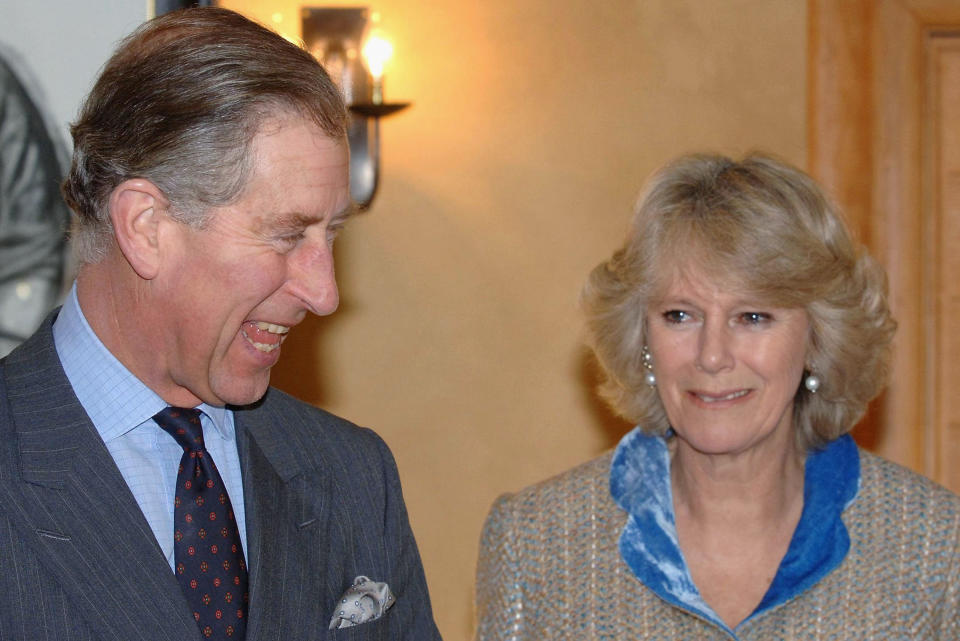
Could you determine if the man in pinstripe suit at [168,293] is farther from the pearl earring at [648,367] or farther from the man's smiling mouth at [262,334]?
the pearl earring at [648,367]

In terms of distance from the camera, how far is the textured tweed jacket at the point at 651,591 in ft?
7.52

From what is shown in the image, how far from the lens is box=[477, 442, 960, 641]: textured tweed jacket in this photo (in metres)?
2.29

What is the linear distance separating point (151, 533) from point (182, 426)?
0.56ft

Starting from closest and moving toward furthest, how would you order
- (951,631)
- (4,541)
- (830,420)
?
1. (4,541)
2. (951,631)
3. (830,420)

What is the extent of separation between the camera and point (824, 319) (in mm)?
2398

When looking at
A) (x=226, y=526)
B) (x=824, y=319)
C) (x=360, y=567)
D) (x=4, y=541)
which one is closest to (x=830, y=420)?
(x=824, y=319)

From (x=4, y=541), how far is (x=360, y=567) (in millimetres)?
562

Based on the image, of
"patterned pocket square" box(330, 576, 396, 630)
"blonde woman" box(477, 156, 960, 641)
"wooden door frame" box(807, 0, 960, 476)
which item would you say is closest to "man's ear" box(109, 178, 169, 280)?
"patterned pocket square" box(330, 576, 396, 630)

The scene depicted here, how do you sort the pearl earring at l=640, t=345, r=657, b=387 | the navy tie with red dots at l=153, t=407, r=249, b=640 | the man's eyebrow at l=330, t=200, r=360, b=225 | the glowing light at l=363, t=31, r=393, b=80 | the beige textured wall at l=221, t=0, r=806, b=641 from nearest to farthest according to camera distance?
the navy tie with red dots at l=153, t=407, r=249, b=640 < the man's eyebrow at l=330, t=200, r=360, b=225 < the pearl earring at l=640, t=345, r=657, b=387 < the glowing light at l=363, t=31, r=393, b=80 < the beige textured wall at l=221, t=0, r=806, b=641

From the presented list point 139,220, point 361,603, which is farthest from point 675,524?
point 139,220

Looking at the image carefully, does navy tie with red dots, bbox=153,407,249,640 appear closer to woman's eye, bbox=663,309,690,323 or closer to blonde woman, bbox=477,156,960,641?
blonde woman, bbox=477,156,960,641

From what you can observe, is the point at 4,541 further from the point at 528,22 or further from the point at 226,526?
the point at 528,22

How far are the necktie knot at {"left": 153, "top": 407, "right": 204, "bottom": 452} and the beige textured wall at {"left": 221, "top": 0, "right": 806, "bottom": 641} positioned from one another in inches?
68.0

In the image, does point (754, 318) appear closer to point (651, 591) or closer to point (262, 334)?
point (651, 591)
